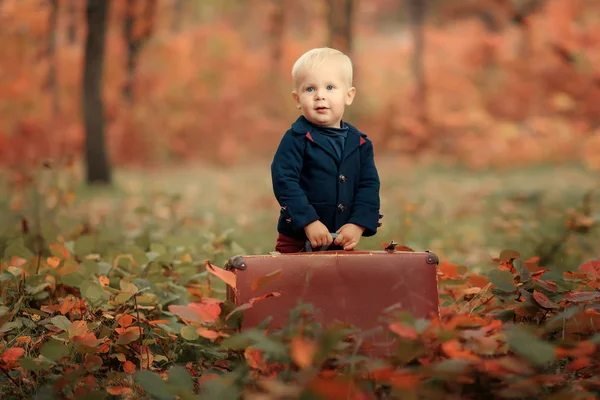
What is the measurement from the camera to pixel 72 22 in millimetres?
24219

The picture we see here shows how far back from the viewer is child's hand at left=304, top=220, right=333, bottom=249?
10.1ft

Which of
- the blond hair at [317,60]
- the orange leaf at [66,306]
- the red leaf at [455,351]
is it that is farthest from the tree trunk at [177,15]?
the red leaf at [455,351]

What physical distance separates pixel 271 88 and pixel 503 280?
20444mm

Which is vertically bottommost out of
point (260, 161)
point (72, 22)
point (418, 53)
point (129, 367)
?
point (260, 161)

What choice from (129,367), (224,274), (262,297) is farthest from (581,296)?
(129,367)

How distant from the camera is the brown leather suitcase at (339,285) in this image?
2.68 meters

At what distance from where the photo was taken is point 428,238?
7.06 meters

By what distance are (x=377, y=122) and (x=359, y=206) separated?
55.7 feet

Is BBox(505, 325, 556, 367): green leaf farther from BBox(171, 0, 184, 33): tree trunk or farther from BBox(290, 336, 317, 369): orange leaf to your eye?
BBox(171, 0, 184, 33): tree trunk

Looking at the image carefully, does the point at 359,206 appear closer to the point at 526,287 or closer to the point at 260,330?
the point at 526,287

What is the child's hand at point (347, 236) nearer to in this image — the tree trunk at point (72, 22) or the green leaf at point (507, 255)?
the green leaf at point (507, 255)

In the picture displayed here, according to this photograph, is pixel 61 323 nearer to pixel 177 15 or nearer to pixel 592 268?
pixel 592 268

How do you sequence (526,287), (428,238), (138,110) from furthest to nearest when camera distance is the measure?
(138,110), (428,238), (526,287)

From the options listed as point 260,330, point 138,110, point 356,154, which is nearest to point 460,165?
point 138,110
